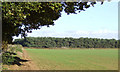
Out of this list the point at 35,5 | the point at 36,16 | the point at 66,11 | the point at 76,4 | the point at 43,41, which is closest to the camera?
the point at 35,5

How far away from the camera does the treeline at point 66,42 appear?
9494cm

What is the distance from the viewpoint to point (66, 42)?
99.4 m

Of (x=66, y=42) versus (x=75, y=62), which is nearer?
(x=75, y=62)

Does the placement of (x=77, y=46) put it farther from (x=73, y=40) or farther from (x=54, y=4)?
(x=54, y=4)

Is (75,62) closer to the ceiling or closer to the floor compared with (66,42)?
closer to the floor

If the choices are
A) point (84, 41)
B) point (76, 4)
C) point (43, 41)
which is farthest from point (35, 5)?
point (84, 41)

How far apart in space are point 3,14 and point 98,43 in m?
95.0

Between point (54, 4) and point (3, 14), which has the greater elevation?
point (54, 4)

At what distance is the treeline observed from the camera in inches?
3738

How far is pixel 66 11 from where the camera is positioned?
45.3 ft

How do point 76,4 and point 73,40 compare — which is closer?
point 76,4

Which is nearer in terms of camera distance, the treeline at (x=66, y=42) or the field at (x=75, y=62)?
the field at (x=75, y=62)

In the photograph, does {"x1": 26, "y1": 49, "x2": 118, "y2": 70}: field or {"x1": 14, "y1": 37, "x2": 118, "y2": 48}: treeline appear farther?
{"x1": 14, "y1": 37, "x2": 118, "y2": 48}: treeline

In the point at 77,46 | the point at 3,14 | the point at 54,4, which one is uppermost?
the point at 54,4
